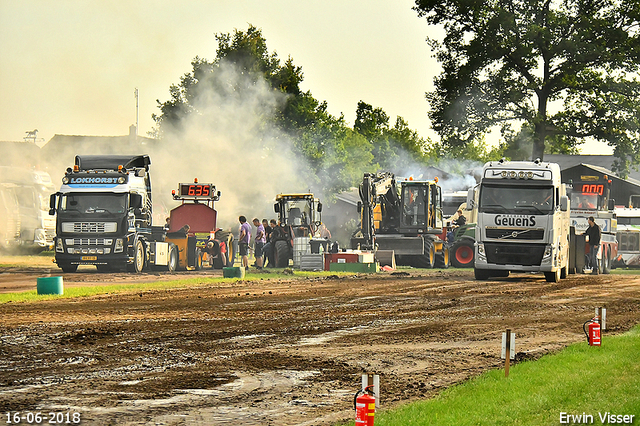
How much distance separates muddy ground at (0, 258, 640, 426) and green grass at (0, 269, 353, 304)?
0.95 metres

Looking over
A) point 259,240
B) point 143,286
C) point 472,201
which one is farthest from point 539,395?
point 259,240

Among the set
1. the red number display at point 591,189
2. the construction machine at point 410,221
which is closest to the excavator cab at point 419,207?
the construction machine at point 410,221

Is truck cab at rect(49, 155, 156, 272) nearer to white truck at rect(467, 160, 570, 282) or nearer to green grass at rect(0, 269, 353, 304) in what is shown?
green grass at rect(0, 269, 353, 304)

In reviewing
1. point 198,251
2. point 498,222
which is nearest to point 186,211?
point 198,251

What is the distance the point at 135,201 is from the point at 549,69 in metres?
26.1

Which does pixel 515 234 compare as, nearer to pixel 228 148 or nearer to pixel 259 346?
pixel 259 346

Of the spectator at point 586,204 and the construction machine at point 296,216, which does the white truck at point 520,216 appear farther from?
the spectator at point 586,204

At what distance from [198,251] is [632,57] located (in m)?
26.3

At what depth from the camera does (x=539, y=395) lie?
29.0 ft

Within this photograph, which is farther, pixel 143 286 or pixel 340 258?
pixel 340 258

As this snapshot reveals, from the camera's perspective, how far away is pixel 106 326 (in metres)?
14.9

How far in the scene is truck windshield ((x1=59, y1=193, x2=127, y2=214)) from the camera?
3125cm

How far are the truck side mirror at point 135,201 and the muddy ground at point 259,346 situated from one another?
28.1 feet

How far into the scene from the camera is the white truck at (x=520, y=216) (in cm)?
2741
